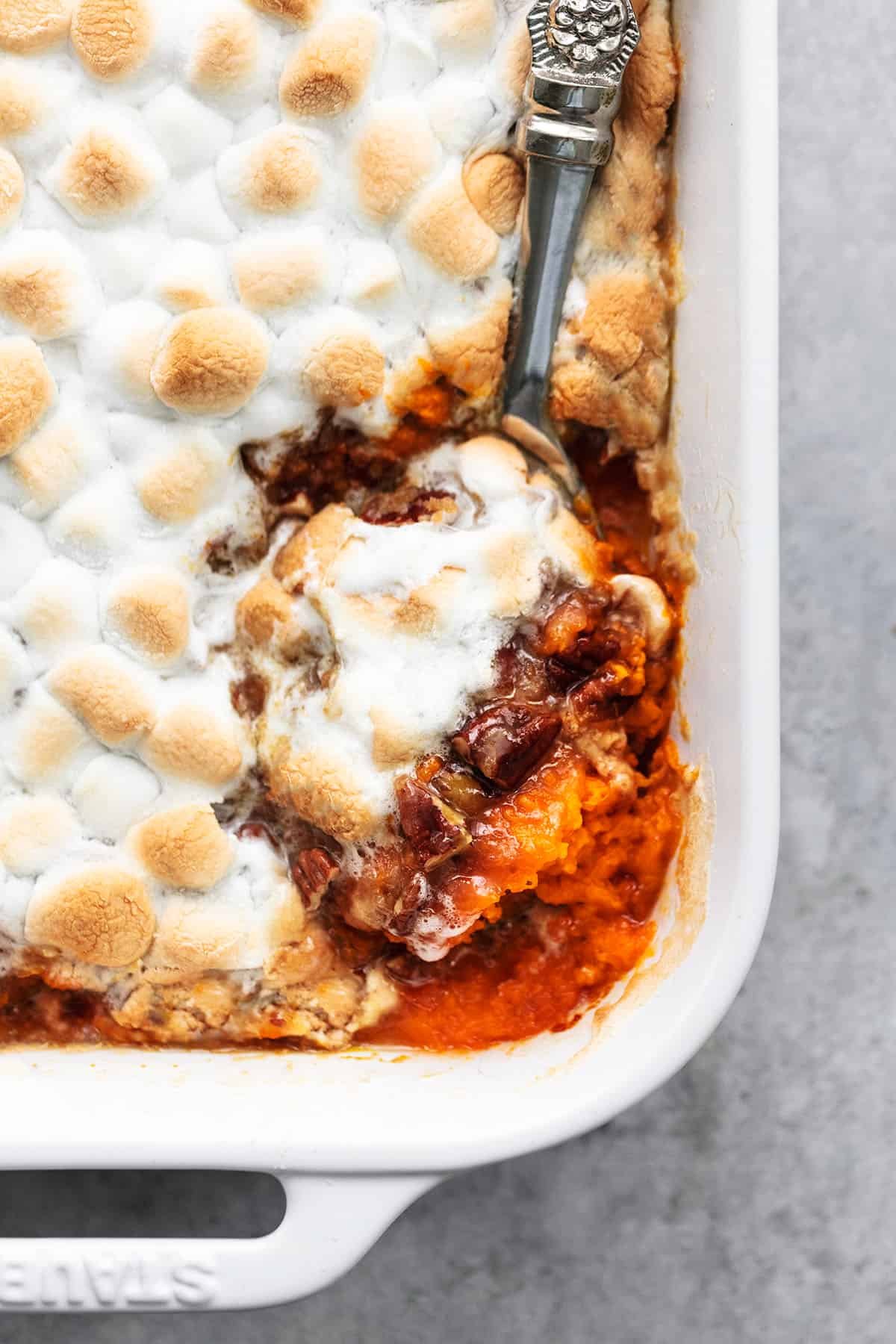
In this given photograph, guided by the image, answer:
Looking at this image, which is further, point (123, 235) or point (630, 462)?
point (630, 462)

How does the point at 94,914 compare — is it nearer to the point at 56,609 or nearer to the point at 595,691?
the point at 56,609

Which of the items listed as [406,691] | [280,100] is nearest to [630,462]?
[406,691]

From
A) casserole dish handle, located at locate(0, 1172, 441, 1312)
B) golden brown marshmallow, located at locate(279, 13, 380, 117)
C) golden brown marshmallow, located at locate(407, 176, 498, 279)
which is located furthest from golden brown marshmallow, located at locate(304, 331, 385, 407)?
casserole dish handle, located at locate(0, 1172, 441, 1312)

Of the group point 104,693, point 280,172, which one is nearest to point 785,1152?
point 104,693

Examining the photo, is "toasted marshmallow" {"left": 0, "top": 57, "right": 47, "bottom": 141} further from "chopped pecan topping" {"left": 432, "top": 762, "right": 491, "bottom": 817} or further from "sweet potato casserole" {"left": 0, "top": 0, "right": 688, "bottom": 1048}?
"chopped pecan topping" {"left": 432, "top": 762, "right": 491, "bottom": 817}

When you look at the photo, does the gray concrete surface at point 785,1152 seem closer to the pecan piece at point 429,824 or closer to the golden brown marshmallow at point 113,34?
the pecan piece at point 429,824

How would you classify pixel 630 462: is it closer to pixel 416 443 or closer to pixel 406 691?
pixel 416 443
